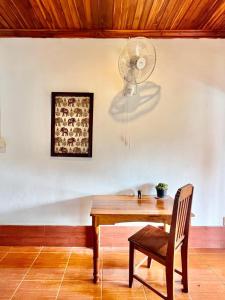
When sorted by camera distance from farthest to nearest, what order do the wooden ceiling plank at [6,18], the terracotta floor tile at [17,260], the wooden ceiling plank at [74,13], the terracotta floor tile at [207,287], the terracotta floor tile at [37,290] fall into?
the terracotta floor tile at [17,260], the wooden ceiling plank at [6,18], the wooden ceiling plank at [74,13], the terracotta floor tile at [207,287], the terracotta floor tile at [37,290]

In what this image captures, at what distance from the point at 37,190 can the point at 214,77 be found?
93.6 inches

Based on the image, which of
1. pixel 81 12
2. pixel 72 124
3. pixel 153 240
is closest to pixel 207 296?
pixel 153 240

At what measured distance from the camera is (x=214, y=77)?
3.10m

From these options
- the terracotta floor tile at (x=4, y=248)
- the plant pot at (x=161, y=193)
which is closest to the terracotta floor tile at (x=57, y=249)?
the terracotta floor tile at (x=4, y=248)

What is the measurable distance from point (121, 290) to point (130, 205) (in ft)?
2.41

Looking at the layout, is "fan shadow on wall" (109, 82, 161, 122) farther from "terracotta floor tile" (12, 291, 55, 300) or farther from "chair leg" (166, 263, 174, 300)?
"terracotta floor tile" (12, 291, 55, 300)

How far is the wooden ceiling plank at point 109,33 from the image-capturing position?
3.01 meters

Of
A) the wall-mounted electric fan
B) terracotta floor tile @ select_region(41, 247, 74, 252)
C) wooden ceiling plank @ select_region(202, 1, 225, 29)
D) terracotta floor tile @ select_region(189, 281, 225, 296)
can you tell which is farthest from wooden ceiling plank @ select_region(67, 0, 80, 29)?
terracotta floor tile @ select_region(189, 281, 225, 296)

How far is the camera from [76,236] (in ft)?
10.3

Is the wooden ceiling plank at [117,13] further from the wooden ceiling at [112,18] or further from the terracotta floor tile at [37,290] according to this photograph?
the terracotta floor tile at [37,290]

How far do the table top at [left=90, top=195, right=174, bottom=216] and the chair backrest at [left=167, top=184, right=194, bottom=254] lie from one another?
0.59 feet

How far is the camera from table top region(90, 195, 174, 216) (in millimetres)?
2418

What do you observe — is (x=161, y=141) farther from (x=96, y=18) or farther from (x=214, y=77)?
(x=96, y=18)

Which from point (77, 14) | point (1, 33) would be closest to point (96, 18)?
point (77, 14)
